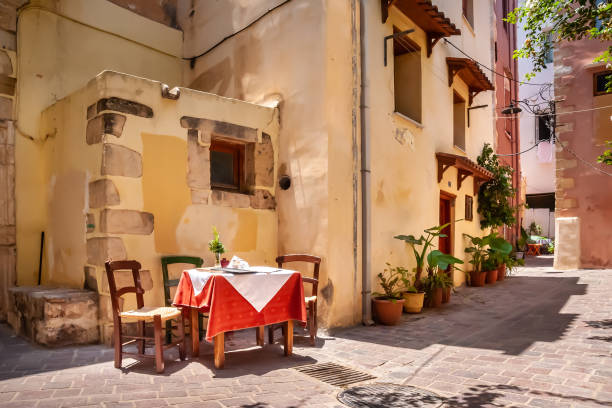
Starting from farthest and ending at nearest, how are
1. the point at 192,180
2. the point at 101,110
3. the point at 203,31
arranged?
the point at 203,31 < the point at 192,180 < the point at 101,110

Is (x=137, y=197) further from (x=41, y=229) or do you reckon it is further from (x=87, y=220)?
(x=41, y=229)

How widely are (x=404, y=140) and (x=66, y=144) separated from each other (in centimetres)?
476

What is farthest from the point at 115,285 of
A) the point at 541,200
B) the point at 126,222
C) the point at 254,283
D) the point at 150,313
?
the point at 541,200

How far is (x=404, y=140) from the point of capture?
24.0ft

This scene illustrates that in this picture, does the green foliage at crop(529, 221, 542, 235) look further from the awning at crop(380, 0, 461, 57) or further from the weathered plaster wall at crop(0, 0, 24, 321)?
the weathered plaster wall at crop(0, 0, 24, 321)

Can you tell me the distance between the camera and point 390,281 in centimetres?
671

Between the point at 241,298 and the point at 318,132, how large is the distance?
8.18 ft

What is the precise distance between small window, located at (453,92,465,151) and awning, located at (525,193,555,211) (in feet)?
43.1

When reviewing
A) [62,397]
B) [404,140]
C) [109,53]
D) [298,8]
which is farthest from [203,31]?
[62,397]

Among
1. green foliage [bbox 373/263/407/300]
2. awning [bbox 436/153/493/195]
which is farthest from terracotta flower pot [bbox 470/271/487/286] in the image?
green foliage [bbox 373/263/407/300]

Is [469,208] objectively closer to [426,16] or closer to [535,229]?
[426,16]

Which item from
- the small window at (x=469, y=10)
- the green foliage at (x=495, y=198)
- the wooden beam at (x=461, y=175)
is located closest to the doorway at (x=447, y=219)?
the wooden beam at (x=461, y=175)

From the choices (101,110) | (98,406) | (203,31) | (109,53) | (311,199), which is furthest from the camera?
(203,31)

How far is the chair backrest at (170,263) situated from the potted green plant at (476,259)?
657cm
